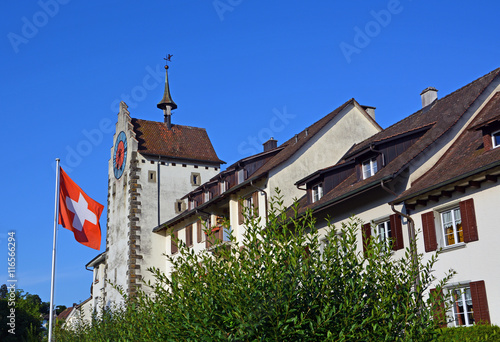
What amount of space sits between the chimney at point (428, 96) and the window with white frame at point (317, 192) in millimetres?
6038

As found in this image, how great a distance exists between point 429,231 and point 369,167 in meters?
5.95

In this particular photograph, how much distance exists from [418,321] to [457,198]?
444 inches

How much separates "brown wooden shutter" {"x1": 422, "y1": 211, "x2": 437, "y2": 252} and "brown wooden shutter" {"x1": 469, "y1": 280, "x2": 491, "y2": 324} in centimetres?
198

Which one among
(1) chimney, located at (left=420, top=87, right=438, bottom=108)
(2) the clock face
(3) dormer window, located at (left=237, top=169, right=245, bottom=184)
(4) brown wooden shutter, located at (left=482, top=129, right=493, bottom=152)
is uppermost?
(2) the clock face

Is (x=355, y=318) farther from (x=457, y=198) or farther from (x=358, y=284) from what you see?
(x=457, y=198)

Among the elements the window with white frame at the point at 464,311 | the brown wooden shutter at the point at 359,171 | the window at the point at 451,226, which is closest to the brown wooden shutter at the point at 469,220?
the window at the point at 451,226

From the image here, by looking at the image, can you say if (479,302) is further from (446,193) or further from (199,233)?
(199,233)

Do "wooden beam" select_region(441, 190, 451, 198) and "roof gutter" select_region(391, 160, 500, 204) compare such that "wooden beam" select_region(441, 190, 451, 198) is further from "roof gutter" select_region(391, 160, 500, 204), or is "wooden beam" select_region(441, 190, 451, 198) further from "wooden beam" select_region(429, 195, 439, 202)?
"wooden beam" select_region(429, 195, 439, 202)

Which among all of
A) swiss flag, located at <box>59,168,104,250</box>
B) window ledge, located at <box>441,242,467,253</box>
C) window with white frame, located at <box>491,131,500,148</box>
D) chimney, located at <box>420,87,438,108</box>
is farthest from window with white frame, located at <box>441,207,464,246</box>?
swiss flag, located at <box>59,168,104,250</box>

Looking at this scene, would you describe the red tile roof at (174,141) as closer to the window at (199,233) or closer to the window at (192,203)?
the window at (192,203)

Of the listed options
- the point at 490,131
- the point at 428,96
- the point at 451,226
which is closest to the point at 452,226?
the point at 451,226

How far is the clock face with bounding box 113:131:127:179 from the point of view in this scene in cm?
4850

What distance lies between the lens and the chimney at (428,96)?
95.6 feet

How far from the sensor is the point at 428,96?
95.9ft
